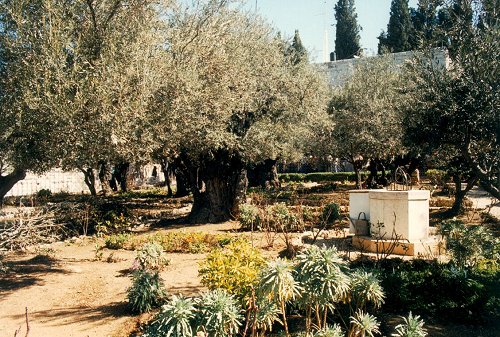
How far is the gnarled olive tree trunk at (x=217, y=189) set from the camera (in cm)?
1900

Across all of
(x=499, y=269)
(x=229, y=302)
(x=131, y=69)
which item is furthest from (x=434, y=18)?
(x=229, y=302)

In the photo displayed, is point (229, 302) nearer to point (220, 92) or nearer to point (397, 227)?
point (397, 227)

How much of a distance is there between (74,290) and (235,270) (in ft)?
16.6

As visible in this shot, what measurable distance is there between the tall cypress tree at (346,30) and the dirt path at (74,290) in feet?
175

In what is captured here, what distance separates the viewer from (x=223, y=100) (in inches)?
560

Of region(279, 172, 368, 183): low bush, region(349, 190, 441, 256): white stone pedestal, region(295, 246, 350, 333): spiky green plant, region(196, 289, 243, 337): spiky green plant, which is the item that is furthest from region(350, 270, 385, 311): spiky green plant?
region(279, 172, 368, 183): low bush

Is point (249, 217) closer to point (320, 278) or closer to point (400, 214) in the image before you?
point (400, 214)

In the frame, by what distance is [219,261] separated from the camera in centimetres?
661

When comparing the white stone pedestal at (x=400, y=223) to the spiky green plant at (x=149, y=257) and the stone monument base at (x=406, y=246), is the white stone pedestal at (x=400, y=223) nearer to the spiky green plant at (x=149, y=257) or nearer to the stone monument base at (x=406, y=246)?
the stone monument base at (x=406, y=246)

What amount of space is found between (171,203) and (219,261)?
67.9 ft

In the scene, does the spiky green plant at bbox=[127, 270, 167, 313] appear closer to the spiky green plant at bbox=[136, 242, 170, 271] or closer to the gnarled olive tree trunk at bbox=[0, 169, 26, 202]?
the spiky green plant at bbox=[136, 242, 170, 271]

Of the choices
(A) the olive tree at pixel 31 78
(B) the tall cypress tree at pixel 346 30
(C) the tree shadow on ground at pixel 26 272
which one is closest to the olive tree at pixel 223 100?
(A) the olive tree at pixel 31 78

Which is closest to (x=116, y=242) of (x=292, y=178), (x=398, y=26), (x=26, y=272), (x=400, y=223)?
(x=26, y=272)

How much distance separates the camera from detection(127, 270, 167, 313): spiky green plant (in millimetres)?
7820
